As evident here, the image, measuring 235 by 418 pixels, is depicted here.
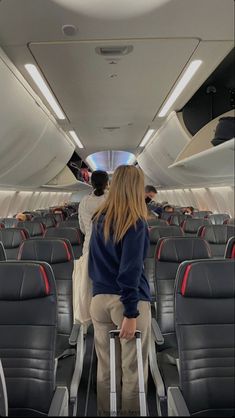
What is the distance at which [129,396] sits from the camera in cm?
243

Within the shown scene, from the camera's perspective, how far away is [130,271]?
2.20 metres

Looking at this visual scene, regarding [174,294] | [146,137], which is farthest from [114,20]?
[146,137]

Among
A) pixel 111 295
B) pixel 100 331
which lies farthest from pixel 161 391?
pixel 111 295

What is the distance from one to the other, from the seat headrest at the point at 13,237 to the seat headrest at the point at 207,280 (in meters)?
3.59

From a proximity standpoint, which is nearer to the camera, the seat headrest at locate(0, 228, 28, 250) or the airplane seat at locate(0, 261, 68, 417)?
the airplane seat at locate(0, 261, 68, 417)

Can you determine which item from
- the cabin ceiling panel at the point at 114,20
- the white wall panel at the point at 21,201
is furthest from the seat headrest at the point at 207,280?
the white wall panel at the point at 21,201

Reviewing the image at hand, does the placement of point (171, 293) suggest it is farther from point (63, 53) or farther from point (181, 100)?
point (181, 100)

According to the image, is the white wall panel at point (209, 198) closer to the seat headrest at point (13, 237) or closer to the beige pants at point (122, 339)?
the seat headrest at point (13, 237)

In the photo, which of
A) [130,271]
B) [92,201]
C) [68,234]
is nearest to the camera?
[130,271]

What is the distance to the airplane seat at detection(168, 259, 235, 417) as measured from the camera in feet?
7.26

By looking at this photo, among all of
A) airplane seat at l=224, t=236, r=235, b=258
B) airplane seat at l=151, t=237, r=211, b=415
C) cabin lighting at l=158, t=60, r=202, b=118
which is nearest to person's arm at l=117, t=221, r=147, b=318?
airplane seat at l=224, t=236, r=235, b=258

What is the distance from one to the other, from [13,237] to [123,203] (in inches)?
142

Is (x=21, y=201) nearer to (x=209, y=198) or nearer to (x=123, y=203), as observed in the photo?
(x=209, y=198)

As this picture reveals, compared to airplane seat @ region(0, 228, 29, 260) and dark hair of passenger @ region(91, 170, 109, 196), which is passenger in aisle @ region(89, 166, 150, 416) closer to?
dark hair of passenger @ region(91, 170, 109, 196)
